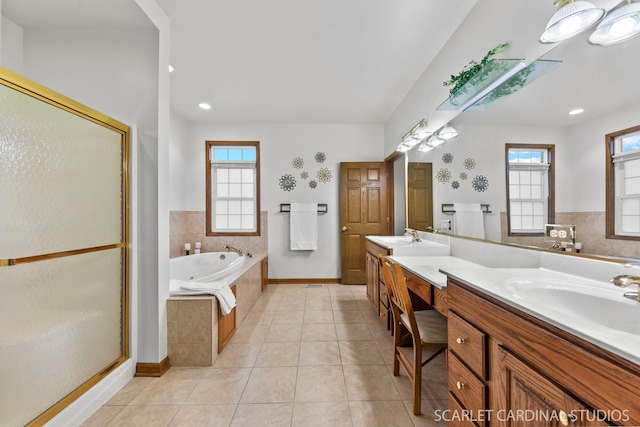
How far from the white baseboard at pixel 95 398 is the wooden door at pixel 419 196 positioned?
2851mm

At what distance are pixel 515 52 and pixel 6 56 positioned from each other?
131 inches

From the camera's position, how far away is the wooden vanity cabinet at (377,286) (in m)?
2.47

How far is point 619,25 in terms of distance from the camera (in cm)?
98

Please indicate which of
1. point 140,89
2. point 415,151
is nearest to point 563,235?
point 415,151

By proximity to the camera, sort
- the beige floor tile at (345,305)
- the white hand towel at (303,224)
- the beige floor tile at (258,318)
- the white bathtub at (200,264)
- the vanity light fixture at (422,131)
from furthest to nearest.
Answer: the white hand towel at (303,224) < the white bathtub at (200,264) < the beige floor tile at (345,305) < the beige floor tile at (258,318) < the vanity light fixture at (422,131)

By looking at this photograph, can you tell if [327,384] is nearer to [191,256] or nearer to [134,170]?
[134,170]

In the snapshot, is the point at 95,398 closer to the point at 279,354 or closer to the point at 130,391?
the point at 130,391

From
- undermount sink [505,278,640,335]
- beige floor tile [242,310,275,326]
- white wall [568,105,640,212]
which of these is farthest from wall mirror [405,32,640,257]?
beige floor tile [242,310,275,326]

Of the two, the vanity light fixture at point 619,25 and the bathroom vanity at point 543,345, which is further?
the vanity light fixture at point 619,25

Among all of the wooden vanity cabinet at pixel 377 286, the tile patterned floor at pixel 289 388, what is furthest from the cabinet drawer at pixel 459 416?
the wooden vanity cabinet at pixel 377 286

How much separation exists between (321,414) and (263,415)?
1.07 ft

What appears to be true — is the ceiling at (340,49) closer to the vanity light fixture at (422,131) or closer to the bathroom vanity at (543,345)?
the vanity light fixture at (422,131)

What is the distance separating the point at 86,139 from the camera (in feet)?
Answer: 4.97

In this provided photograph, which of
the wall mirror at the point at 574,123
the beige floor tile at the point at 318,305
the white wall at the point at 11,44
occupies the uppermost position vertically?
the white wall at the point at 11,44
